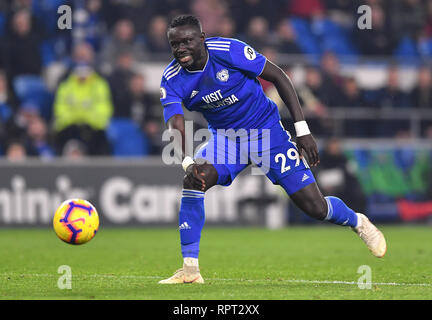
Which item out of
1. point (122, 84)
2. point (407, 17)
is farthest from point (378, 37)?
point (122, 84)

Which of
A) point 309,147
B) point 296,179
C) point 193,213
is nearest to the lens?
point 309,147

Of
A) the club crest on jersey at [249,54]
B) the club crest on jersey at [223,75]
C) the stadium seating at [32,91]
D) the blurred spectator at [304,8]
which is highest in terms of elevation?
the blurred spectator at [304,8]

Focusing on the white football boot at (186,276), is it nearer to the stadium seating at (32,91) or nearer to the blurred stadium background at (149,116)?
the blurred stadium background at (149,116)

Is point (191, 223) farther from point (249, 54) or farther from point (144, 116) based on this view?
point (144, 116)

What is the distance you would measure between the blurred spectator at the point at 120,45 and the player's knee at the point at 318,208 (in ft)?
29.2

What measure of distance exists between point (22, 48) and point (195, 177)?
386 inches

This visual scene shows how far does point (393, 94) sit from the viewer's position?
55.5 ft

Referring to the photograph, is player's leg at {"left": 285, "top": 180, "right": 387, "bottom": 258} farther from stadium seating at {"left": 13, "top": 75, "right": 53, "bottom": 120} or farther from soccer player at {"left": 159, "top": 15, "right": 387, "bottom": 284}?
stadium seating at {"left": 13, "top": 75, "right": 53, "bottom": 120}

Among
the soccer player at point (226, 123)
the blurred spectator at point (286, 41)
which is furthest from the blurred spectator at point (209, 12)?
the soccer player at point (226, 123)

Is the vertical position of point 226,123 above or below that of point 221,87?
below

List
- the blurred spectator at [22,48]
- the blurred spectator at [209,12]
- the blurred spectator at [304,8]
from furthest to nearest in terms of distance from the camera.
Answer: the blurred spectator at [304,8] < the blurred spectator at [209,12] < the blurred spectator at [22,48]

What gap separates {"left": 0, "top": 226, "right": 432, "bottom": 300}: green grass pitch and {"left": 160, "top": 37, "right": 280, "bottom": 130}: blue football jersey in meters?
1.43

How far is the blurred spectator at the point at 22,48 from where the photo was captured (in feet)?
52.6

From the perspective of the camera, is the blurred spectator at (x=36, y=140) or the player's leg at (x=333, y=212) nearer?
the player's leg at (x=333, y=212)
